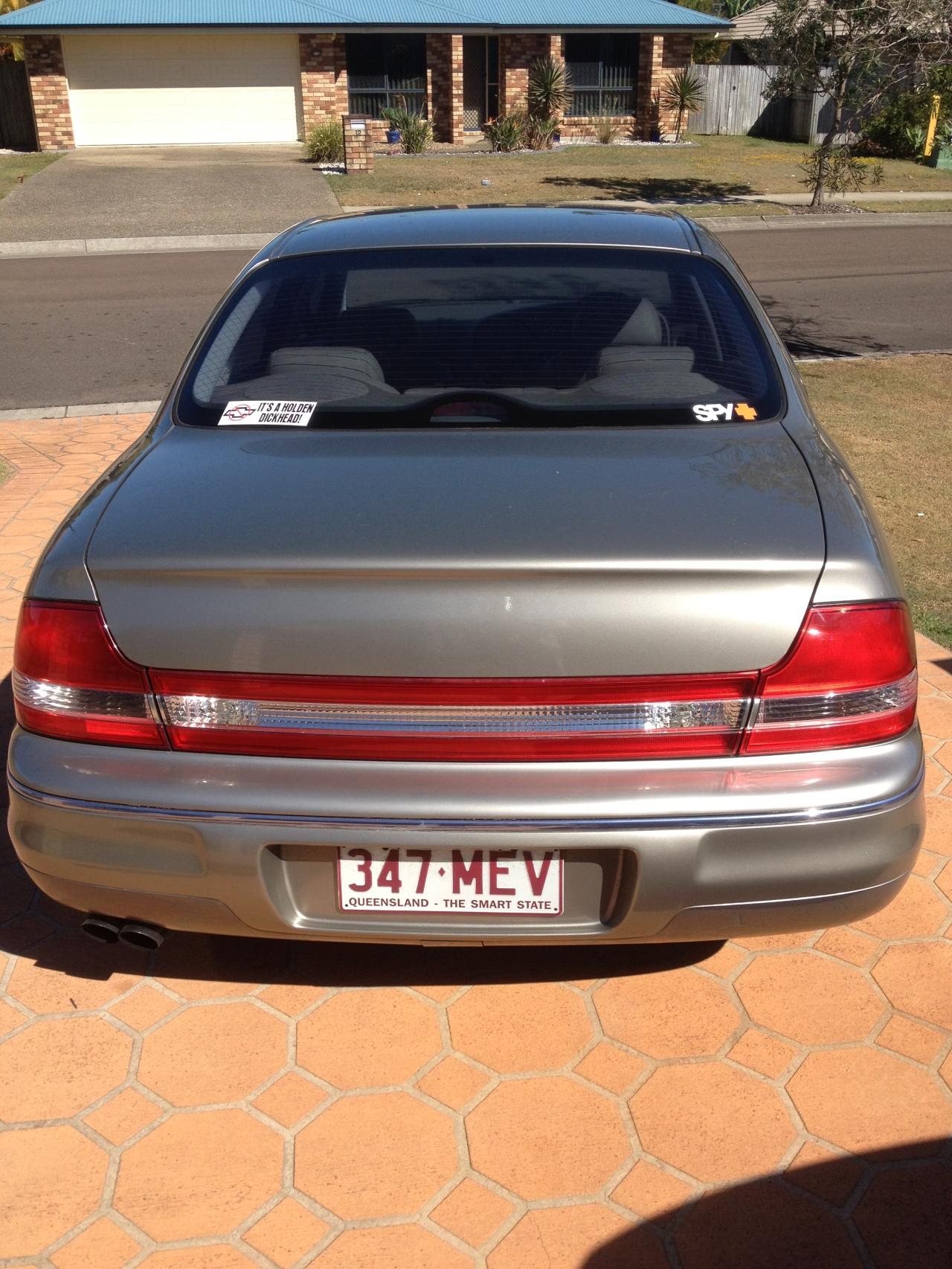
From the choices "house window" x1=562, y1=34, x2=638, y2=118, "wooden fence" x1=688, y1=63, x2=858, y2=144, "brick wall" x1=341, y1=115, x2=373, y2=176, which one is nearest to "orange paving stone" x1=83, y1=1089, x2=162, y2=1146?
"brick wall" x1=341, y1=115, x2=373, y2=176

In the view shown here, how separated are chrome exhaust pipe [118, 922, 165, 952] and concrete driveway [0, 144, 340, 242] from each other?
17.0 meters

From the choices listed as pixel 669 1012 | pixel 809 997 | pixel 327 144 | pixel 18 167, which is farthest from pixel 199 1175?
pixel 18 167

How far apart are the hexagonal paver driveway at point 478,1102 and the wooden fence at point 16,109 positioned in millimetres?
31397

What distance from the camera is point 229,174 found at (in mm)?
24266

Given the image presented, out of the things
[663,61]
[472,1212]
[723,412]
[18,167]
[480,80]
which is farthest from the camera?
[480,80]

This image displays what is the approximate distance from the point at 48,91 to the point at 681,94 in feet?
52.3

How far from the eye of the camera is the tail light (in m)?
2.25

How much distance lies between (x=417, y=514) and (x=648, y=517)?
46cm

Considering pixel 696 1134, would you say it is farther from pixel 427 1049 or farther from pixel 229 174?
pixel 229 174

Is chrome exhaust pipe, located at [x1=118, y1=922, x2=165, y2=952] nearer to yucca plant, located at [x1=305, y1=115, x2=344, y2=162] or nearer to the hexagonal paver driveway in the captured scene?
the hexagonal paver driveway

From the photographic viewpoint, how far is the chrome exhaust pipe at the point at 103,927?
102 inches

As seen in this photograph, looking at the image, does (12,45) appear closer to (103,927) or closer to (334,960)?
(334,960)

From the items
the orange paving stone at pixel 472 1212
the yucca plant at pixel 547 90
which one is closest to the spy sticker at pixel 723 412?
the orange paving stone at pixel 472 1212

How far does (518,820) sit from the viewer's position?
2248 mm
